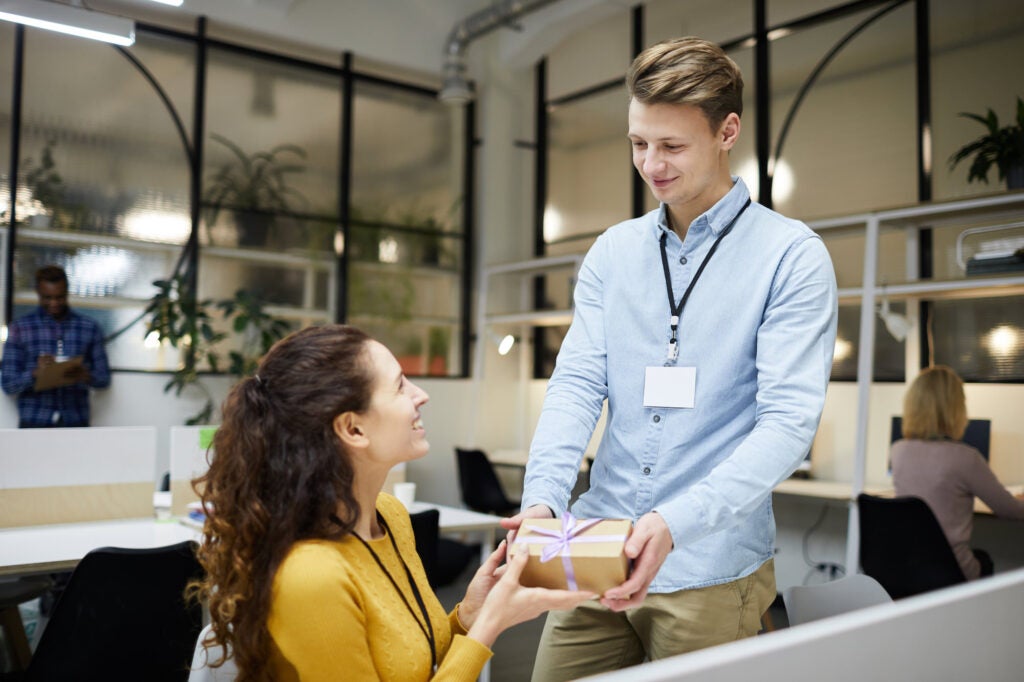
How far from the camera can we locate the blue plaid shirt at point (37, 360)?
4.87 m

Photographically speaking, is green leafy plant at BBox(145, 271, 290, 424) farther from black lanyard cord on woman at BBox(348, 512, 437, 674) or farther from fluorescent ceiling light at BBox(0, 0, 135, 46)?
black lanyard cord on woman at BBox(348, 512, 437, 674)

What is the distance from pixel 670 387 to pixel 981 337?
4.00 meters

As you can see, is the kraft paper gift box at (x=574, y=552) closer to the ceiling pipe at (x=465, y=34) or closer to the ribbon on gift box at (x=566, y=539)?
the ribbon on gift box at (x=566, y=539)

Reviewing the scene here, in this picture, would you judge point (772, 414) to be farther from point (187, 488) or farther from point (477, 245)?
point (477, 245)

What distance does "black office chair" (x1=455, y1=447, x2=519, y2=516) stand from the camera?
5875 millimetres

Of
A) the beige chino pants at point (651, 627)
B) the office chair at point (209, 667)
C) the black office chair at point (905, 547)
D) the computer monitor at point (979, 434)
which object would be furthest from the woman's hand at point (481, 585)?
the computer monitor at point (979, 434)

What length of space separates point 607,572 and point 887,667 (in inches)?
16.7

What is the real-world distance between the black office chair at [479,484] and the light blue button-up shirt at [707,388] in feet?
14.9

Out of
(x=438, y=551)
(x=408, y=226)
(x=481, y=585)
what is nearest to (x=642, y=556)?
(x=481, y=585)

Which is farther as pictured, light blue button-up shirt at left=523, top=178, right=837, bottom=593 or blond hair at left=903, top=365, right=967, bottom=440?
blond hair at left=903, top=365, right=967, bottom=440

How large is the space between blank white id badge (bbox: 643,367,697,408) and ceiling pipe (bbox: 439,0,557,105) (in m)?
5.30

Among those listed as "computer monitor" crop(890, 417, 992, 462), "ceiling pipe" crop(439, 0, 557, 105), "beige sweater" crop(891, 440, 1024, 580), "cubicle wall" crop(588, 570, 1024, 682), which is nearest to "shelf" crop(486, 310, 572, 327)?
"ceiling pipe" crop(439, 0, 557, 105)

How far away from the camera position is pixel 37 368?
4.80 meters

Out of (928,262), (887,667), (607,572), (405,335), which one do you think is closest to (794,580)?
(928,262)
